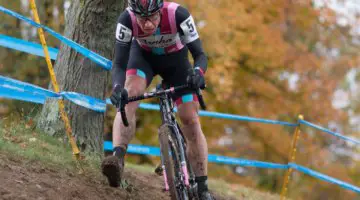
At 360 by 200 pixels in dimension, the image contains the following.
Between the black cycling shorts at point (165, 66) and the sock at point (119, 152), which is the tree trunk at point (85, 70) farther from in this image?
the sock at point (119, 152)

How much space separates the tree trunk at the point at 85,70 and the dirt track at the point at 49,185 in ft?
2.54

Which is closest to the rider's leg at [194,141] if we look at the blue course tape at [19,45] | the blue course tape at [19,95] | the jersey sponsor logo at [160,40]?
the jersey sponsor logo at [160,40]

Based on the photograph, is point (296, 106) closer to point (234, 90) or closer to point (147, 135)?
point (234, 90)

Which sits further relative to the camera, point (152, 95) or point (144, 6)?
point (152, 95)

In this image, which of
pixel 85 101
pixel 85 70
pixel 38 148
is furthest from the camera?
pixel 85 70

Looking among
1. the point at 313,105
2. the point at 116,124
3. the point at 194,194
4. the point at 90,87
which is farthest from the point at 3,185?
the point at 313,105

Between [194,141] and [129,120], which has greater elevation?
[129,120]

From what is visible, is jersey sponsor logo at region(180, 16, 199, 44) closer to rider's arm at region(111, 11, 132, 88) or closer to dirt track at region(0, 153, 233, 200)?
rider's arm at region(111, 11, 132, 88)

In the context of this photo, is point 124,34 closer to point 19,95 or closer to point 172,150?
point 172,150

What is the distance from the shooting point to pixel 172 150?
17.5 ft

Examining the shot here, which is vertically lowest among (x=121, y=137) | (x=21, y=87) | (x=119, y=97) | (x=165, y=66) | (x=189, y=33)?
(x=121, y=137)

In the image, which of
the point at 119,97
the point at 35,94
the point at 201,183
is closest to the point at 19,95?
the point at 35,94

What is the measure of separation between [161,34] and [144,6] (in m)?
0.55

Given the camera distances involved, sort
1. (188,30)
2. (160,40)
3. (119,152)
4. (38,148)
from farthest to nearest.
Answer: (38,148) < (160,40) < (188,30) < (119,152)
